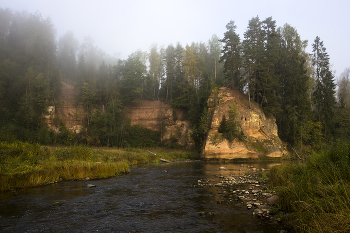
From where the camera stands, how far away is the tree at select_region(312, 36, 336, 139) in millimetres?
46625

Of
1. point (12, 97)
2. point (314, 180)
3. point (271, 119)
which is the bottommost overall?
point (314, 180)

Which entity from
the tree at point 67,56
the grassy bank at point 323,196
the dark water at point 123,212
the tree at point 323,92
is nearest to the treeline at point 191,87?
the tree at point 323,92

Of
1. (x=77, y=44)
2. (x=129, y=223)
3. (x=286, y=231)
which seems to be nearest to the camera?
(x=286, y=231)

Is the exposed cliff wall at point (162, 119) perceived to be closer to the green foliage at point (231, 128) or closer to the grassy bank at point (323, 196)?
the green foliage at point (231, 128)

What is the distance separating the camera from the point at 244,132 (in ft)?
137

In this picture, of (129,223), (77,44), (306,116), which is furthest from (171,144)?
(77,44)

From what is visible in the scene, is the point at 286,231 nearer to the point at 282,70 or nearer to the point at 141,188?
the point at 141,188

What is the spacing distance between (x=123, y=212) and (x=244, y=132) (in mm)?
36567

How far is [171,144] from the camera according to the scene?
178ft

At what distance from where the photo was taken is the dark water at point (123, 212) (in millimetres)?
7336

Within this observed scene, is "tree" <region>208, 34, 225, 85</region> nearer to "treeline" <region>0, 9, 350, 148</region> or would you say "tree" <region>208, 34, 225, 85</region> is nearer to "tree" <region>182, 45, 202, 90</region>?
"treeline" <region>0, 9, 350, 148</region>

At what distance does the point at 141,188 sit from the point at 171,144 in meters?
40.3

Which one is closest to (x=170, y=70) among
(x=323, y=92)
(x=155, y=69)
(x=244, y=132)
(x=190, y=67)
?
(x=155, y=69)

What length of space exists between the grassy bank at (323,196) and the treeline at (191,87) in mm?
35479
